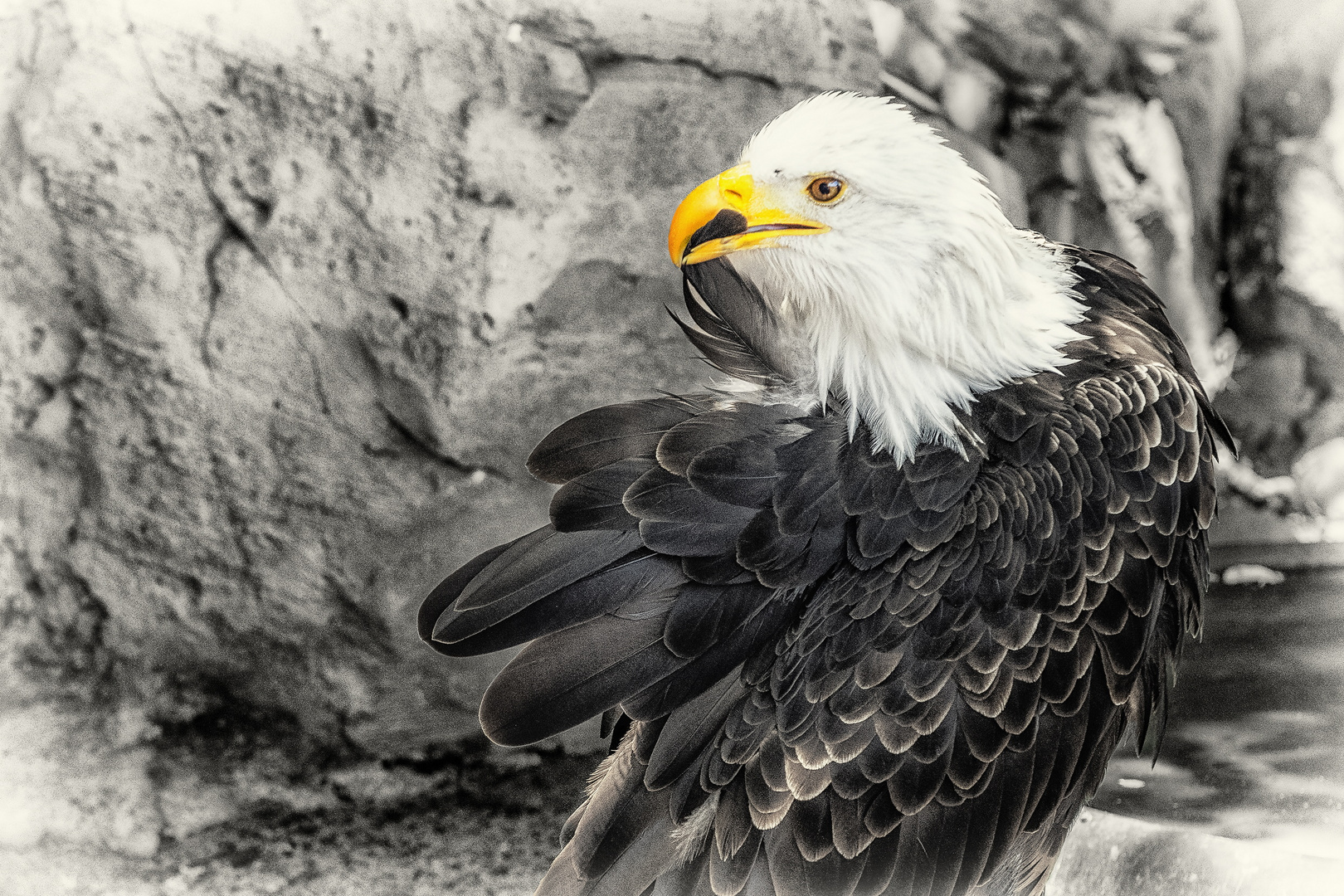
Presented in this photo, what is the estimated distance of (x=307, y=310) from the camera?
2.88 meters

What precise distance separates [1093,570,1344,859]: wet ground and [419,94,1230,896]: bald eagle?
221 cm

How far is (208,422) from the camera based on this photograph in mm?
2939

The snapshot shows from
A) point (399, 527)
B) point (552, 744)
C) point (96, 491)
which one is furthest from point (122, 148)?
point (552, 744)

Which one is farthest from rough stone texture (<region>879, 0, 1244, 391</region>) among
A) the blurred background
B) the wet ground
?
the wet ground

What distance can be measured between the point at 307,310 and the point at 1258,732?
353 centimetres

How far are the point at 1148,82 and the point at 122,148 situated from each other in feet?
12.1

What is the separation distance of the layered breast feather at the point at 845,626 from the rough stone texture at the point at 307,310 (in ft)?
4.35

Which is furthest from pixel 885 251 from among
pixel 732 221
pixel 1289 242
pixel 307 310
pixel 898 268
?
pixel 1289 242

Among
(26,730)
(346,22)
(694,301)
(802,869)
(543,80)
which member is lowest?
(26,730)

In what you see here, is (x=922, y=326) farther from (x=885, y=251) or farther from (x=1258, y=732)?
(x=1258, y=732)

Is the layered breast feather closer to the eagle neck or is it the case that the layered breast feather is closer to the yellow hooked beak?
the eagle neck

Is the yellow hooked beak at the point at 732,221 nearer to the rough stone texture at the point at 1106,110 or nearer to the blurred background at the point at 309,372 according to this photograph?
the blurred background at the point at 309,372

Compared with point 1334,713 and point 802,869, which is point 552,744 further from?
point 1334,713

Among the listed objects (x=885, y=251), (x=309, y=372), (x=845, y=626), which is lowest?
(x=845, y=626)
